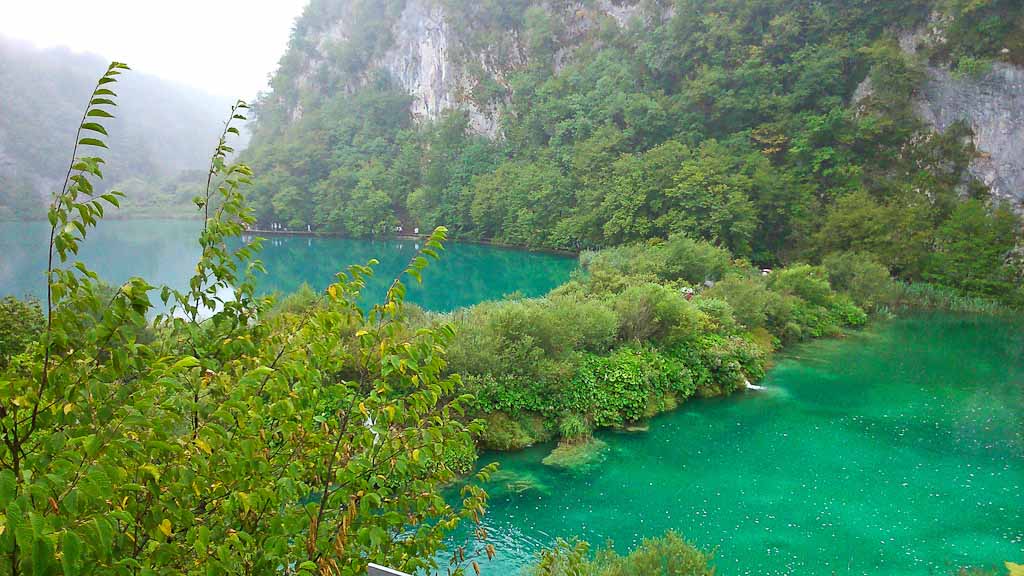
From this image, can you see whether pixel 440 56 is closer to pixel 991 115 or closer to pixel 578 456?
pixel 991 115

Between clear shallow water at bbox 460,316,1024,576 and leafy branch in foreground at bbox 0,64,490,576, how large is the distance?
19.7 ft

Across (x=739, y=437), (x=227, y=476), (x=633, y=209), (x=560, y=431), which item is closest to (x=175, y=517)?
(x=227, y=476)

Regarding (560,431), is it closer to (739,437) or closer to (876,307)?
(739,437)

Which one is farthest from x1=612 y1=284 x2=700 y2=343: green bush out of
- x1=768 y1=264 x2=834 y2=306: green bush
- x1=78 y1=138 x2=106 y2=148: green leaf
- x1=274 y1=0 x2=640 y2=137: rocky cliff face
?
x1=274 y1=0 x2=640 y2=137: rocky cliff face

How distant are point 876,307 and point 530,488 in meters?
19.3

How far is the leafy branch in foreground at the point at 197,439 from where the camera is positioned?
2.13 m

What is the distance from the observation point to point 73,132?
304ft

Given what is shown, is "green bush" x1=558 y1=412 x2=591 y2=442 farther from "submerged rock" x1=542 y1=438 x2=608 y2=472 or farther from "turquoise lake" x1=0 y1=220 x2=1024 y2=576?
"turquoise lake" x1=0 y1=220 x2=1024 y2=576

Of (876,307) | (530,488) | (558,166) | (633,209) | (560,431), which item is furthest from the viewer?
(558,166)

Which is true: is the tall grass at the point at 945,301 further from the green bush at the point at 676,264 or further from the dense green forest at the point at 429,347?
the green bush at the point at 676,264

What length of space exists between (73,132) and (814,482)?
4255 inches

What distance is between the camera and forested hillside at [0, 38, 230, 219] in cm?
8094

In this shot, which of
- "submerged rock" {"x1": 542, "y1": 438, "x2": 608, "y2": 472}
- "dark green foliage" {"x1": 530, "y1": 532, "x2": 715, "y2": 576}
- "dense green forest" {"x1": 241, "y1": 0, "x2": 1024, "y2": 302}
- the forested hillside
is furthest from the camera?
the forested hillside

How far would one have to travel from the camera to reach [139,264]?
3622 cm
